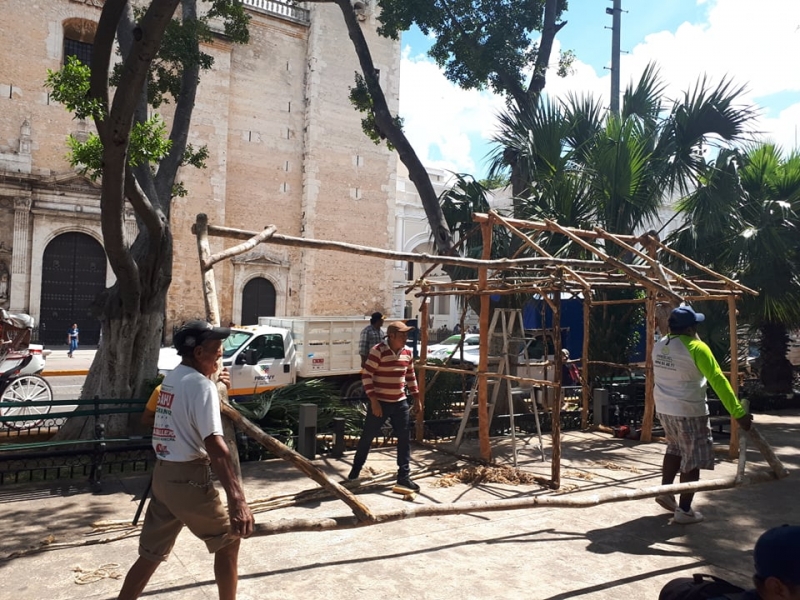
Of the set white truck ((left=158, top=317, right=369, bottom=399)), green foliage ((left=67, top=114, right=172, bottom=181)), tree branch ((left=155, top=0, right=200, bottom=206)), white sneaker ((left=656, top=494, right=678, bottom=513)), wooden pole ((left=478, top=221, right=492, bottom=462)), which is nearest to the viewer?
white sneaker ((left=656, top=494, right=678, bottom=513))

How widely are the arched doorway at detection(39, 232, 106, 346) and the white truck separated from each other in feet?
49.3

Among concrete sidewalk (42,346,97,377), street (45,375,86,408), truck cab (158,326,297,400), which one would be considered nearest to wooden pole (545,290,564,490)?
truck cab (158,326,297,400)

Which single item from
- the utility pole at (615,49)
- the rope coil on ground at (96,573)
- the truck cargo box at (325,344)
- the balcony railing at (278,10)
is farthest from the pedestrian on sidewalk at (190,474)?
the balcony railing at (278,10)

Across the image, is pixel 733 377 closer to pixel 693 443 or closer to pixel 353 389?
pixel 693 443

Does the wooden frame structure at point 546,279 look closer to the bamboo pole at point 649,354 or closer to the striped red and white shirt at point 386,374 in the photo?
the bamboo pole at point 649,354

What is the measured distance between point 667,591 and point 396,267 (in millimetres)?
33053

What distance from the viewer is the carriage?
9875mm

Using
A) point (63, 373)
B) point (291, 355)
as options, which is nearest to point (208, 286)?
point (291, 355)

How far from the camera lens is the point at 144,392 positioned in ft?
27.1

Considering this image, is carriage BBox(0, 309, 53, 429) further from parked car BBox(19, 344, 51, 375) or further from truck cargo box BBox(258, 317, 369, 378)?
truck cargo box BBox(258, 317, 369, 378)

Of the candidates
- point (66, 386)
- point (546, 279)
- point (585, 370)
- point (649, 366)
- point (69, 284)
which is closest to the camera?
point (546, 279)

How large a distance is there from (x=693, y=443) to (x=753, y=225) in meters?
7.62

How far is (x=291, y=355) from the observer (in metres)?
12.2

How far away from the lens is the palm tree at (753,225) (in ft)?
36.7
